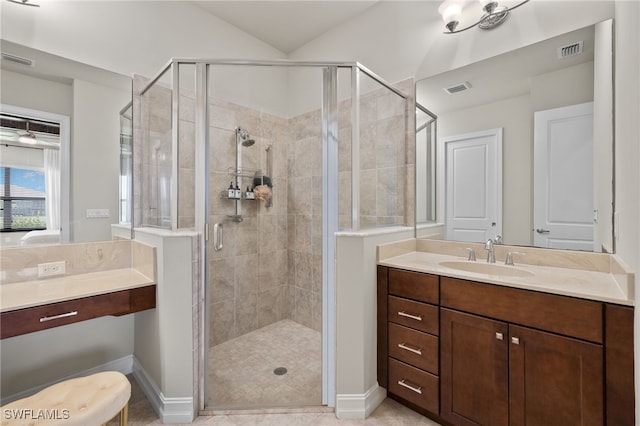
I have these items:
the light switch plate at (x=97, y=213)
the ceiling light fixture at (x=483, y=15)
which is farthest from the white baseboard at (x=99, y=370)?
the ceiling light fixture at (x=483, y=15)

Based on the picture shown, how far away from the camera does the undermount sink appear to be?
164 cm

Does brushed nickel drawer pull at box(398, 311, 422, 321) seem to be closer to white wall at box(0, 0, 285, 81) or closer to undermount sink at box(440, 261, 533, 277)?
undermount sink at box(440, 261, 533, 277)

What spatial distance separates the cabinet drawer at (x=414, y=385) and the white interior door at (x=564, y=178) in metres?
1.03

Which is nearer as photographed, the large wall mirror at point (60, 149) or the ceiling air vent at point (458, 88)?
the large wall mirror at point (60, 149)

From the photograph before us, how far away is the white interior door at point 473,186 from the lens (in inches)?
74.0

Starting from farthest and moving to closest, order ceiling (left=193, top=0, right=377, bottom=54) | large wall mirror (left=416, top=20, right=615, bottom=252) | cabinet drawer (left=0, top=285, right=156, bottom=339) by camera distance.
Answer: ceiling (left=193, top=0, right=377, bottom=54) < large wall mirror (left=416, top=20, right=615, bottom=252) < cabinet drawer (left=0, top=285, right=156, bottom=339)

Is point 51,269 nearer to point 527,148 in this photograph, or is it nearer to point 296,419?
point 296,419

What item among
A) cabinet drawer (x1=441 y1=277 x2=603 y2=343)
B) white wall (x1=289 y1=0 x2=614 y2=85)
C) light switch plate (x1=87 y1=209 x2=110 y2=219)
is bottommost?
cabinet drawer (x1=441 y1=277 x2=603 y2=343)

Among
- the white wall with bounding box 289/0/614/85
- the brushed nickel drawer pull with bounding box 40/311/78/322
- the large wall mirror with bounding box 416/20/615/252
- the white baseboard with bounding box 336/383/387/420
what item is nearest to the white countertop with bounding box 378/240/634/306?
the large wall mirror with bounding box 416/20/615/252

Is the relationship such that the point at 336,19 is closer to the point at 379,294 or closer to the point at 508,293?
the point at 379,294

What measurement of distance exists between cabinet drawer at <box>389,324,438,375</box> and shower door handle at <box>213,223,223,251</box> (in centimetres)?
120

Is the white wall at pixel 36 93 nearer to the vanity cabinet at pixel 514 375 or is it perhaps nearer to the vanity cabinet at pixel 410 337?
the vanity cabinet at pixel 410 337

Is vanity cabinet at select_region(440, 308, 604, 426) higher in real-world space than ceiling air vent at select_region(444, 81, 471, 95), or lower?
lower

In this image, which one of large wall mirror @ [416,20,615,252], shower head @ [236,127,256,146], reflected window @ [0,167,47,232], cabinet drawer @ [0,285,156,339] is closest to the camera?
cabinet drawer @ [0,285,156,339]
